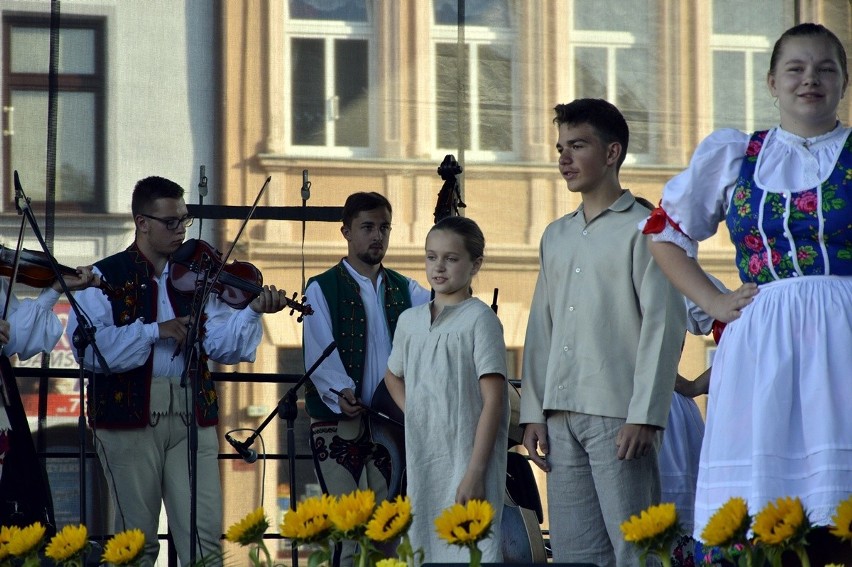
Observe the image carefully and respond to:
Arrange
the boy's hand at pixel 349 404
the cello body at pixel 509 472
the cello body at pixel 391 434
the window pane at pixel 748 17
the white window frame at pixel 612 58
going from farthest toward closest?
the window pane at pixel 748 17 < the white window frame at pixel 612 58 < the boy's hand at pixel 349 404 < the cello body at pixel 391 434 < the cello body at pixel 509 472

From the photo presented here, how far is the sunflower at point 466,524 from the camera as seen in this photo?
1.96 meters

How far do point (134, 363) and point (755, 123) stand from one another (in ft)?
10.3

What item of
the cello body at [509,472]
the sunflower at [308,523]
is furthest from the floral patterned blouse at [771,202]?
the cello body at [509,472]

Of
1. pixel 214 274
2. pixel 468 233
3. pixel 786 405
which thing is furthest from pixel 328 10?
pixel 786 405

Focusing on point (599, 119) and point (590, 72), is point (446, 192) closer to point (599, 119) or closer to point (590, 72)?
point (599, 119)

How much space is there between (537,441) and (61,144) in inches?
111

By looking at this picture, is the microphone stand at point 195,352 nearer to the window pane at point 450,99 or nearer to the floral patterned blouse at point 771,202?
the window pane at point 450,99

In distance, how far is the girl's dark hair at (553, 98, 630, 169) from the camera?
355 centimetres

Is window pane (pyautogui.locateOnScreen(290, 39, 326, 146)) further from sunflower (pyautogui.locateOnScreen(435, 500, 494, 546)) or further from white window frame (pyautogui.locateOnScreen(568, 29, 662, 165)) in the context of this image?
sunflower (pyautogui.locateOnScreen(435, 500, 494, 546))

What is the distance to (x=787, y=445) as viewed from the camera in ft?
8.18

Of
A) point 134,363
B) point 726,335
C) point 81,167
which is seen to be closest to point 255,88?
point 81,167

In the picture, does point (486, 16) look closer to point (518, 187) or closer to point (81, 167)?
point (518, 187)

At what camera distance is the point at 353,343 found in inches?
189

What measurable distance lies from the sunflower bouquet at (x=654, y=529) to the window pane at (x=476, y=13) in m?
4.18
